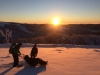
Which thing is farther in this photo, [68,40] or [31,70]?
[68,40]

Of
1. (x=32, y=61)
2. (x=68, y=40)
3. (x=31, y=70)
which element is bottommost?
(x=31, y=70)

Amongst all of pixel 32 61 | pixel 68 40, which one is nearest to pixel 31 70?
pixel 32 61

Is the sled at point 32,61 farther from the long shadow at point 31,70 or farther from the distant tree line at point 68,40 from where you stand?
the distant tree line at point 68,40

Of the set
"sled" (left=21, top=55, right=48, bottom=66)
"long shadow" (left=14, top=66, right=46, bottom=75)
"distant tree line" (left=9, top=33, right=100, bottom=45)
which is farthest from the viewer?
"distant tree line" (left=9, top=33, right=100, bottom=45)

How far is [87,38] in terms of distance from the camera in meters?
37.2

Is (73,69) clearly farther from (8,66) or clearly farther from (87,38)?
(87,38)

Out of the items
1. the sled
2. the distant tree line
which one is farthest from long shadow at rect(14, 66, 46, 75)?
the distant tree line

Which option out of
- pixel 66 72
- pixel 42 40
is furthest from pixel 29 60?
pixel 42 40

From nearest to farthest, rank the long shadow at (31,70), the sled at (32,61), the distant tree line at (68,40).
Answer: the long shadow at (31,70) < the sled at (32,61) < the distant tree line at (68,40)

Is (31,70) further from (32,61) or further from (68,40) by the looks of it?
(68,40)

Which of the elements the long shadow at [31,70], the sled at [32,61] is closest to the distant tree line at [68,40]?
the sled at [32,61]

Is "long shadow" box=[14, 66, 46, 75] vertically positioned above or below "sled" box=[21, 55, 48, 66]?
below

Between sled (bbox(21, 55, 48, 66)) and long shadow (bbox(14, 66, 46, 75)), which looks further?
sled (bbox(21, 55, 48, 66))

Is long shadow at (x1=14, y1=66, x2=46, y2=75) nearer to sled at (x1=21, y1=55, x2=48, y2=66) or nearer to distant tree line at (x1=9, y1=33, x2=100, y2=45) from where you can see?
sled at (x1=21, y1=55, x2=48, y2=66)
